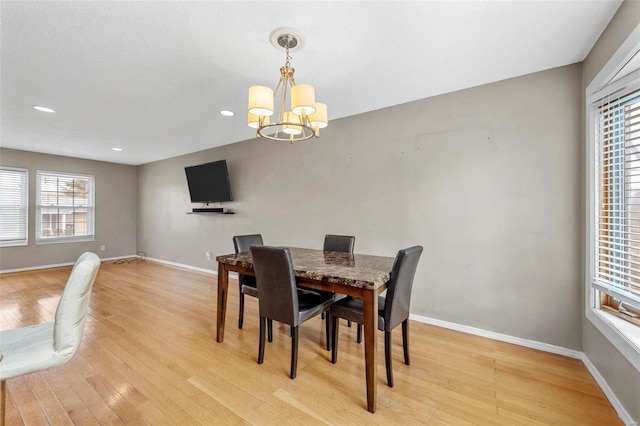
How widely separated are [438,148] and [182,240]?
5.10 metres

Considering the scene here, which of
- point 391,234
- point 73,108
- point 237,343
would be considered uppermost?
point 73,108

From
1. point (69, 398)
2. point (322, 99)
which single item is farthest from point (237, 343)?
point (322, 99)

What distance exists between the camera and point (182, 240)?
5559 millimetres

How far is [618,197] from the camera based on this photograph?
5.60ft

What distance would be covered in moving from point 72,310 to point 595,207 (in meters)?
3.28

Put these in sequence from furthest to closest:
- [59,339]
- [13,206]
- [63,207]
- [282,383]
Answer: [63,207] < [13,206] < [282,383] < [59,339]

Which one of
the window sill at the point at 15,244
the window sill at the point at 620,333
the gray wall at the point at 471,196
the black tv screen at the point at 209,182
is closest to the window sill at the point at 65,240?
the window sill at the point at 15,244

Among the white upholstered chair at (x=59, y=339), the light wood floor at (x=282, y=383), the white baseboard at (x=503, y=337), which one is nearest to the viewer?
the white upholstered chair at (x=59, y=339)

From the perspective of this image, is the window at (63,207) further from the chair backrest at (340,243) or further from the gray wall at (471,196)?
the chair backrest at (340,243)

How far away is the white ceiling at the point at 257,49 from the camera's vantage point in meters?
1.59

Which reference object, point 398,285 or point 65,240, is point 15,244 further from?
→ point 398,285

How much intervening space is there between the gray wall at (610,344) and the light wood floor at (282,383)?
144 mm

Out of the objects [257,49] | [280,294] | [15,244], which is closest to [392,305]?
[280,294]

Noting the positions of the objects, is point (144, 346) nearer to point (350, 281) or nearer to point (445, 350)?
point (350, 281)
